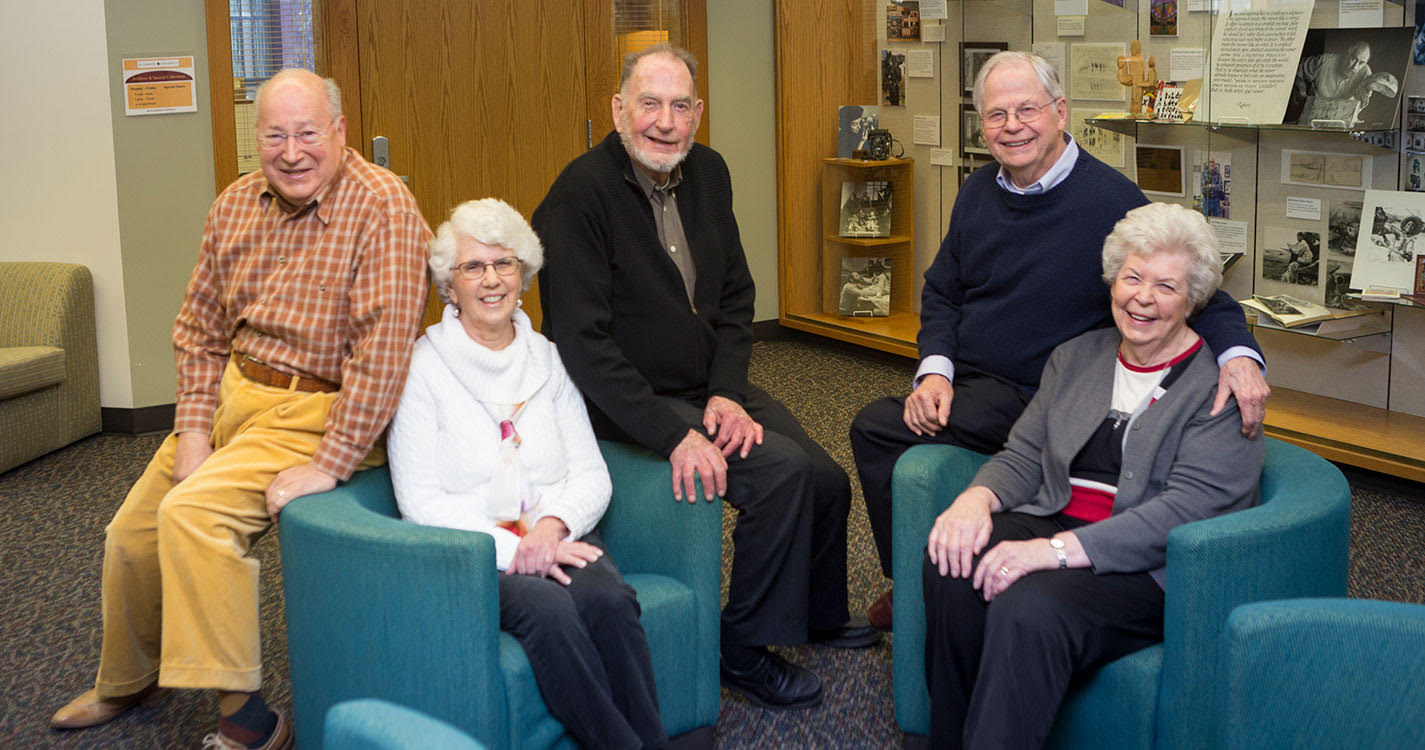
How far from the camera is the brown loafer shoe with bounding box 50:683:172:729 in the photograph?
2.79 metres

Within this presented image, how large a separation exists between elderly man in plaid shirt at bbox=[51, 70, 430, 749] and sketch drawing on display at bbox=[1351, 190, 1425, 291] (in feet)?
10.3

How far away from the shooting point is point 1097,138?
5273 mm

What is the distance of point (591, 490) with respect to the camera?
8.39ft

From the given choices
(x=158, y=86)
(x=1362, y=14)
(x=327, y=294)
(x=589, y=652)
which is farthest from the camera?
(x=158, y=86)

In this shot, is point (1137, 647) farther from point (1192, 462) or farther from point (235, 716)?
point (235, 716)

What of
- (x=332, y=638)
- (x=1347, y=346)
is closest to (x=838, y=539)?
(x=332, y=638)

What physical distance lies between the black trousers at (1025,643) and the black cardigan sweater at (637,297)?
0.71 meters

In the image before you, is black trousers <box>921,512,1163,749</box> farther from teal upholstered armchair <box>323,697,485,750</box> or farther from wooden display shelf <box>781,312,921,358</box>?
wooden display shelf <box>781,312,921,358</box>

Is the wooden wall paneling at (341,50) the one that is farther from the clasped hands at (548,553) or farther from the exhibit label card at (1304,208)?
the exhibit label card at (1304,208)

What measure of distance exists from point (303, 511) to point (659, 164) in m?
1.10

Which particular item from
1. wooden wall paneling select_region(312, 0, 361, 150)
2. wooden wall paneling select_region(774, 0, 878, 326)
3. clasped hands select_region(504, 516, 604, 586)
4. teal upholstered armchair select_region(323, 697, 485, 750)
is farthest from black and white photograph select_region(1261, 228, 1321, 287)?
teal upholstered armchair select_region(323, 697, 485, 750)


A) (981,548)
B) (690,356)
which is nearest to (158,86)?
(690,356)

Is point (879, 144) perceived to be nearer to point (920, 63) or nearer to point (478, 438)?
point (920, 63)

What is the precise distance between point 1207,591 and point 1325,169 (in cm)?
280
